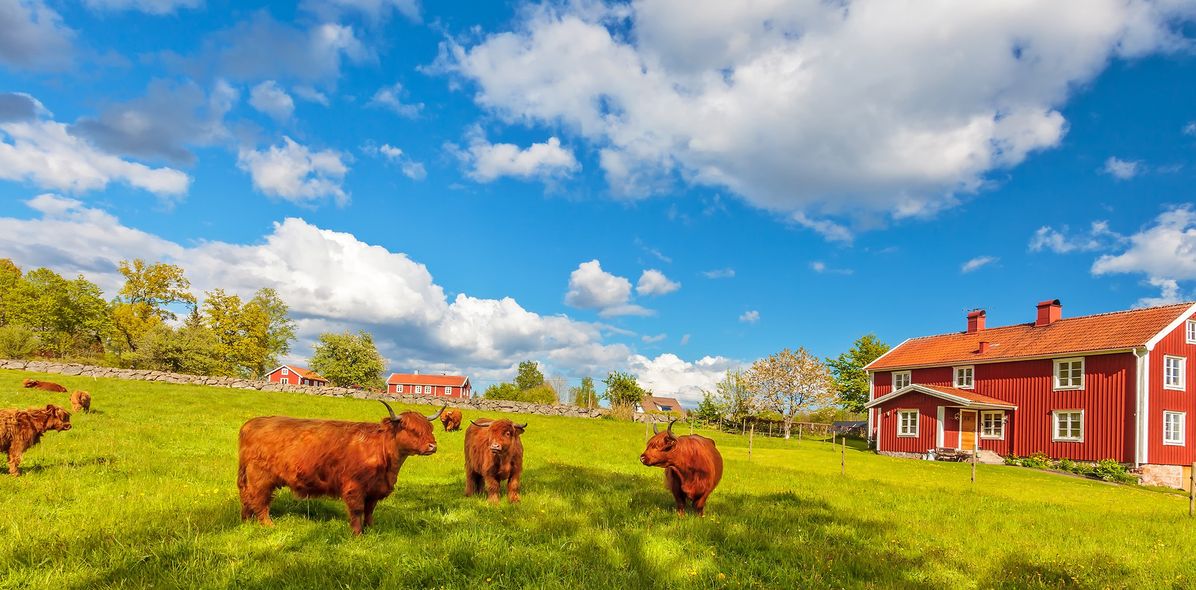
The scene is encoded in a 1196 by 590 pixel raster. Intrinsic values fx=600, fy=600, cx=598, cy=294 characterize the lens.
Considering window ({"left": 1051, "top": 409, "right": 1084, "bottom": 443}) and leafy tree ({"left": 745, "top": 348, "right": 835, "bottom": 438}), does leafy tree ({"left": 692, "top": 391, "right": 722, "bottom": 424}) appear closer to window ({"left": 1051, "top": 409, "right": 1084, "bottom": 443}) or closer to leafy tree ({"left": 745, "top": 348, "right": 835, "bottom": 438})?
leafy tree ({"left": 745, "top": 348, "right": 835, "bottom": 438})

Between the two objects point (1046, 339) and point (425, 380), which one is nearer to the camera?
point (1046, 339)

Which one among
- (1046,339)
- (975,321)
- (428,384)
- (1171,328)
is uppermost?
(975,321)

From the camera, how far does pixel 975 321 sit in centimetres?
4128

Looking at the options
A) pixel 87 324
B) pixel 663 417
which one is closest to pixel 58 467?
pixel 663 417

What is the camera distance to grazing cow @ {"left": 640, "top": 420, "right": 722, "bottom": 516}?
9.66 m

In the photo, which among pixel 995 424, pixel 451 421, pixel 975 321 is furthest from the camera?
pixel 975 321

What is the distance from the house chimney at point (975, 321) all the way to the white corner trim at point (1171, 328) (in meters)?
11.1

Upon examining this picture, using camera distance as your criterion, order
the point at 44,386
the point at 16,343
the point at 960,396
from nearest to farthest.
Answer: the point at 44,386
the point at 960,396
the point at 16,343

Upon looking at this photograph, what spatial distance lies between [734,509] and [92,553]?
887 centimetres

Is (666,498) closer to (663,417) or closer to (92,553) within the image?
(92,553)

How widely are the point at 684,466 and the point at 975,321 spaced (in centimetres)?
4008

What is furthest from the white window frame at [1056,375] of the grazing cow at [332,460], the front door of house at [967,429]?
the grazing cow at [332,460]

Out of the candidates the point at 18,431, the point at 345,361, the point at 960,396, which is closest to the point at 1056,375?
the point at 960,396

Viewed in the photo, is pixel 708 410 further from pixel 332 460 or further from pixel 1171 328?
pixel 332 460
